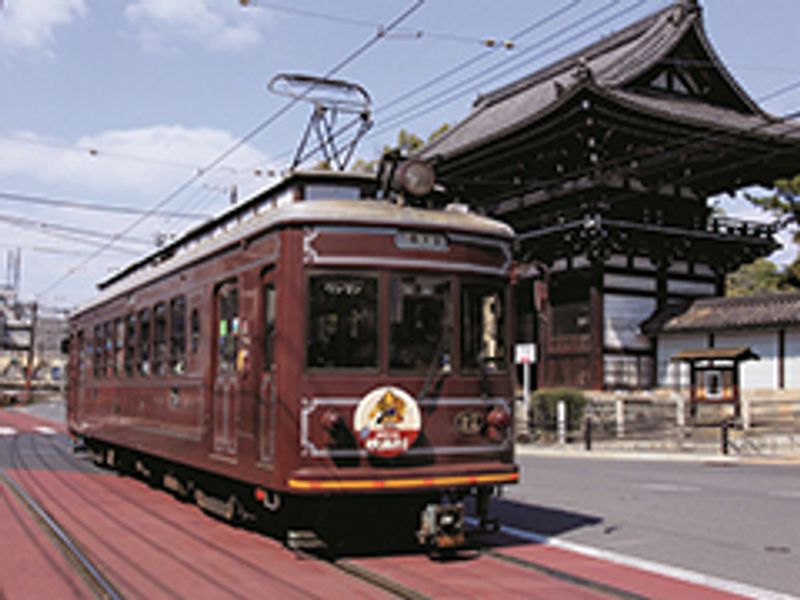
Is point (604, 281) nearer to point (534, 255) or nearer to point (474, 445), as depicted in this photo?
point (534, 255)

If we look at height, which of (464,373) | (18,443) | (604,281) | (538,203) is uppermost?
(538,203)

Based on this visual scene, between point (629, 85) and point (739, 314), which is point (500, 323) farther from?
point (629, 85)

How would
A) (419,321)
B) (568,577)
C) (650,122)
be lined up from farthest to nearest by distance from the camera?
(650,122) → (419,321) → (568,577)

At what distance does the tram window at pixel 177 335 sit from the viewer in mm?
10508

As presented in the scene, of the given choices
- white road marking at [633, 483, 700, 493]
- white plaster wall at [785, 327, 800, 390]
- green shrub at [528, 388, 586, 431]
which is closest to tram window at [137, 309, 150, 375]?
white road marking at [633, 483, 700, 493]

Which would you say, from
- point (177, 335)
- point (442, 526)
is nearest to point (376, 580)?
point (442, 526)

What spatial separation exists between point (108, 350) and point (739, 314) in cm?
1840

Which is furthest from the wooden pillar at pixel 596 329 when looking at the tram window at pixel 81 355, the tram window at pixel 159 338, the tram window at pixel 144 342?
the tram window at pixel 159 338

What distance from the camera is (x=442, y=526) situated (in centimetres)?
779

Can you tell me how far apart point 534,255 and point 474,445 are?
77.4 ft

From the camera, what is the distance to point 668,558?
8305 millimetres

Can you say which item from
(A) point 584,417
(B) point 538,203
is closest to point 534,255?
(B) point 538,203

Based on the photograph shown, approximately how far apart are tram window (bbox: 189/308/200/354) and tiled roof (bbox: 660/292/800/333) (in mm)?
19239

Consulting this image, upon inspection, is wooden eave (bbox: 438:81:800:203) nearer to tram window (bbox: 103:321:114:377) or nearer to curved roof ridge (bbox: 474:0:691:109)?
curved roof ridge (bbox: 474:0:691:109)
